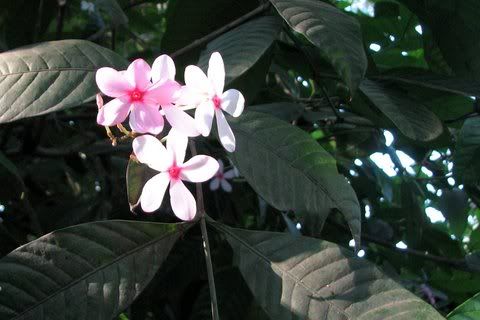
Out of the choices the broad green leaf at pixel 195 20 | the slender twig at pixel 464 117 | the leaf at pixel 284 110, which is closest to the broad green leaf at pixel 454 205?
the slender twig at pixel 464 117

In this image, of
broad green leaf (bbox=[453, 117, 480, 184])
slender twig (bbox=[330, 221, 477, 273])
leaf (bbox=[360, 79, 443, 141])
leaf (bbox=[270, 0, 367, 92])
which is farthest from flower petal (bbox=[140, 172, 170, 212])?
slender twig (bbox=[330, 221, 477, 273])

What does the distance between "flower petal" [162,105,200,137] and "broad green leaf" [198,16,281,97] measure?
4.0 inches

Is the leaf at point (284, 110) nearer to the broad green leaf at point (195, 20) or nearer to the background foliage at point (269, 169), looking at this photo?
the background foliage at point (269, 169)

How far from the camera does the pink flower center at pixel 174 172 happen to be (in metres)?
0.73

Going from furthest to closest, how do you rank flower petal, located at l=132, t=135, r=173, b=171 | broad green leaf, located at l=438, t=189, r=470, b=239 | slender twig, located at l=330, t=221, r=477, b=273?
Answer: broad green leaf, located at l=438, t=189, r=470, b=239, slender twig, located at l=330, t=221, r=477, b=273, flower petal, located at l=132, t=135, r=173, b=171

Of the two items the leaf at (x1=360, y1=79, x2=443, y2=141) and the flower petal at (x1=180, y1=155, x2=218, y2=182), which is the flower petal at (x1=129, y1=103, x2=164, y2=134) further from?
the leaf at (x1=360, y1=79, x2=443, y2=141)

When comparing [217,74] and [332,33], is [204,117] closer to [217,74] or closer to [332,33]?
[217,74]

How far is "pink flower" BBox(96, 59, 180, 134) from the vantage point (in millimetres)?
712

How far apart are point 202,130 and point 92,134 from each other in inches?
37.1

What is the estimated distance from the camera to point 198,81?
2.42 feet

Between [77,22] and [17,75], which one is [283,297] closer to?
[17,75]

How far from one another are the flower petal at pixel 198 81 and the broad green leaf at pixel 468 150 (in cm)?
59

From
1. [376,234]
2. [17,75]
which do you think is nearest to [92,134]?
[376,234]

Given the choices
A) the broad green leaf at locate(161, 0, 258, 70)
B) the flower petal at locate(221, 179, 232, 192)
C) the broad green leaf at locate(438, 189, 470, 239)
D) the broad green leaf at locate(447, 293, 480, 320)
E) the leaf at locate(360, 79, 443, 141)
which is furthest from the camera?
the flower petal at locate(221, 179, 232, 192)
